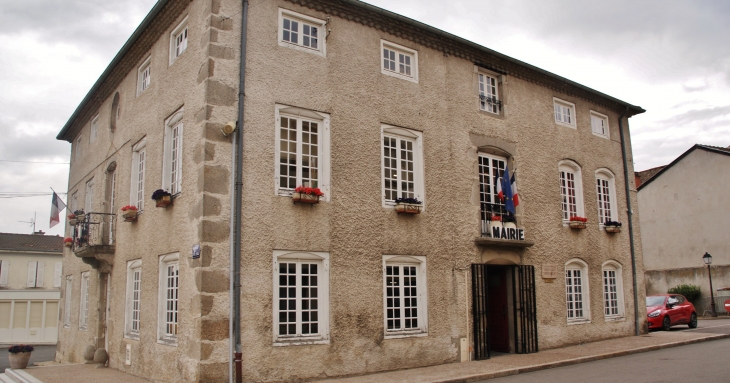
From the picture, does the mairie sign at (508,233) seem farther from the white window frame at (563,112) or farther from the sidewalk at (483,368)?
the white window frame at (563,112)

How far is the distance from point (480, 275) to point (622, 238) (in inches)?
275

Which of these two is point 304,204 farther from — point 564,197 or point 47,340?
point 47,340

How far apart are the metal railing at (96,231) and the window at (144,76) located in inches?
139

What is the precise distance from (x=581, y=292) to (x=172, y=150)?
12244 mm

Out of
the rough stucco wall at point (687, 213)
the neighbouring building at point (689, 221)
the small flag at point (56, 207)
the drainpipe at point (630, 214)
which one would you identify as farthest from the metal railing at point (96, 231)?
the rough stucco wall at point (687, 213)

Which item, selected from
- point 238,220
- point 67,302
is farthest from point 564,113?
point 67,302

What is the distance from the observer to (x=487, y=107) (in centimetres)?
1609

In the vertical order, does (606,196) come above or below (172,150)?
below

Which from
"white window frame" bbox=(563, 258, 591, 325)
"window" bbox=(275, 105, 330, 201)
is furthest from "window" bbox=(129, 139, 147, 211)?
"white window frame" bbox=(563, 258, 591, 325)

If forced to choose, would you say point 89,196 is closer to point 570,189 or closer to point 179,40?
point 179,40

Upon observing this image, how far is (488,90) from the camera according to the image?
16.3 meters

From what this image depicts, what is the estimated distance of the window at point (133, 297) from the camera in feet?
45.2

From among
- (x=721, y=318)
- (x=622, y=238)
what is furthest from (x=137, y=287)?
(x=721, y=318)

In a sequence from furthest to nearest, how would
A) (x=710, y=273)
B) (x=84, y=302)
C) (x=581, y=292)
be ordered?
(x=710, y=273) < (x=84, y=302) < (x=581, y=292)
